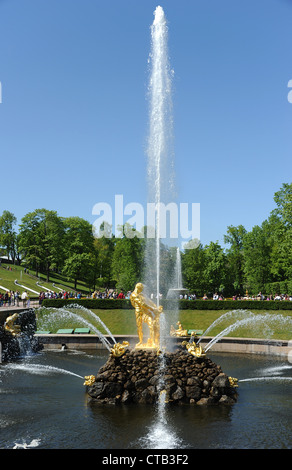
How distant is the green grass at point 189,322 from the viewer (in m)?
27.2

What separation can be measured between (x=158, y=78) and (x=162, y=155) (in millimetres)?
4015

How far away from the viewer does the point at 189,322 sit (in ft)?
104

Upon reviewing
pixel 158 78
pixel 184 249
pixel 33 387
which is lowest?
pixel 33 387

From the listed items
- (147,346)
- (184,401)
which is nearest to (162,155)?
(147,346)

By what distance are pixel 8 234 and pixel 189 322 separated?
67.9m

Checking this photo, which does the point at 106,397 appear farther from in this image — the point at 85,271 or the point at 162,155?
the point at 85,271

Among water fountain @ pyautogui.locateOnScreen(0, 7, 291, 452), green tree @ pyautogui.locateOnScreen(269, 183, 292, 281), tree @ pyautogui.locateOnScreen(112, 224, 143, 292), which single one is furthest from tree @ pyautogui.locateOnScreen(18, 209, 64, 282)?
water fountain @ pyautogui.locateOnScreen(0, 7, 291, 452)

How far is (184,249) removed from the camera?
69312mm

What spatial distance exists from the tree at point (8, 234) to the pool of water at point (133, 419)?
77.0 metres

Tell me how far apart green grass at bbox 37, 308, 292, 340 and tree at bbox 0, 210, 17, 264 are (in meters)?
61.6

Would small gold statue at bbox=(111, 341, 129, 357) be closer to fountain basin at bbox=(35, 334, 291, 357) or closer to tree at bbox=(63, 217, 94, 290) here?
fountain basin at bbox=(35, 334, 291, 357)
